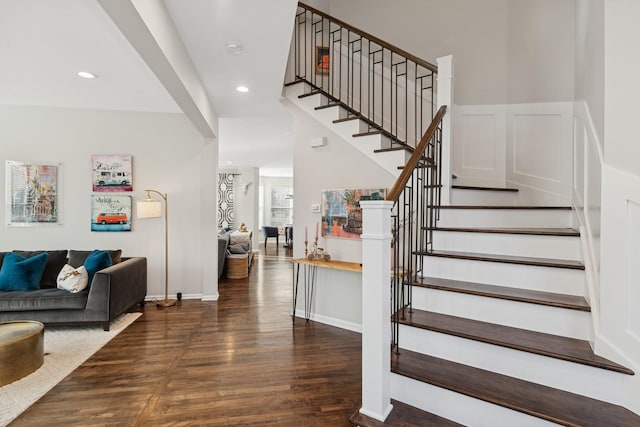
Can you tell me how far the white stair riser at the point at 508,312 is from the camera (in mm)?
1888

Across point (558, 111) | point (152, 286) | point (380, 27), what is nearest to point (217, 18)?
point (380, 27)

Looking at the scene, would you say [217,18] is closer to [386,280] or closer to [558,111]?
[386,280]

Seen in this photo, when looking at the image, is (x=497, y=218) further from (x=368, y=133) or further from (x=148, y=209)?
(x=148, y=209)

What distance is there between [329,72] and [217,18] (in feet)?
7.04

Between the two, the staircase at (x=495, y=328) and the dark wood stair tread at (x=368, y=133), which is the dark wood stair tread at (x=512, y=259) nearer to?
the staircase at (x=495, y=328)

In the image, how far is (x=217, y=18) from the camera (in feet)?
8.13

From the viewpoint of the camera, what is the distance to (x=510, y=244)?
2465 millimetres

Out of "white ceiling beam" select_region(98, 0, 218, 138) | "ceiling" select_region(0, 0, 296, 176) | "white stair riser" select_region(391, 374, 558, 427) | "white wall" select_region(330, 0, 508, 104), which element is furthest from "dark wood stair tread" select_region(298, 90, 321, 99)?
"white stair riser" select_region(391, 374, 558, 427)

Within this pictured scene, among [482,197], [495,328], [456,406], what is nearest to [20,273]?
[456,406]

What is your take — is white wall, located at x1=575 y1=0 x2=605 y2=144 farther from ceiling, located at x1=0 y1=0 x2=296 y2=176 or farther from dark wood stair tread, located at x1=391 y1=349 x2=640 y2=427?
ceiling, located at x1=0 y1=0 x2=296 y2=176

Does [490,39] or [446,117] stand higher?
[490,39]

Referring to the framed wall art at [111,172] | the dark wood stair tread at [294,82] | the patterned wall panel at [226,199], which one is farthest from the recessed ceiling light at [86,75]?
the patterned wall panel at [226,199]

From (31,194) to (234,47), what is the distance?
3880 mm

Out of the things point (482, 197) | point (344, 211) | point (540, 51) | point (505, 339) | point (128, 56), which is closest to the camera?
point (505, 339)
